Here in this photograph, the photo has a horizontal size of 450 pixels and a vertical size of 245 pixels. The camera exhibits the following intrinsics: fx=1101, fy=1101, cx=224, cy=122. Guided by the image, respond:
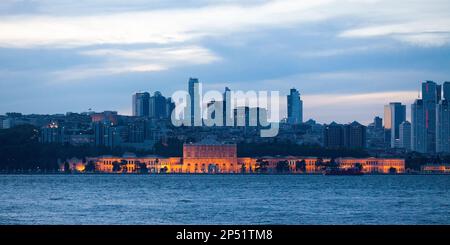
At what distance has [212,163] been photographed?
420 feet

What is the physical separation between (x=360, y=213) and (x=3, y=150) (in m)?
84.4

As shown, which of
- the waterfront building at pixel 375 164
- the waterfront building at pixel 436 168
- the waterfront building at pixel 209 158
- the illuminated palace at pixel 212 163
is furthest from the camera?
the waterfront building at pixel 436 168

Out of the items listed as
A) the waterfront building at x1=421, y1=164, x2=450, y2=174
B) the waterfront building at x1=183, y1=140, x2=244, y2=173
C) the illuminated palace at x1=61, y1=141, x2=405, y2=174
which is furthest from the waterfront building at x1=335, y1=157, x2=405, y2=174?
the waterfront building at x1=183, y1=140, x2=244, y2=173

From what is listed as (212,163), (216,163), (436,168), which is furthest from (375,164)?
(212,163)

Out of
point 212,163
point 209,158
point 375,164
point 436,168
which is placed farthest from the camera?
point 375,164

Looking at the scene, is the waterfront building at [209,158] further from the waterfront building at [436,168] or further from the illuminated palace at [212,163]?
the waterfront building at [436,168]

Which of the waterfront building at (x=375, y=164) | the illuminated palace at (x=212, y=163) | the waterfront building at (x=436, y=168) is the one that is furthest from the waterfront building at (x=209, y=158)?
the waterfront building at (x=436, y=168)

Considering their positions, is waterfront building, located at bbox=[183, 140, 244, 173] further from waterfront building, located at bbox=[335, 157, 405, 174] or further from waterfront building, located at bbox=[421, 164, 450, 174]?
waterfront building, located at bbox=[421, 164, 450, 174]

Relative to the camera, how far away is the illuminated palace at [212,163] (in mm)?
124250

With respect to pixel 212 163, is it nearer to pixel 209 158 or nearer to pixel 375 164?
pixel 209 158

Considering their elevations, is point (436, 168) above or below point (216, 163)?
below

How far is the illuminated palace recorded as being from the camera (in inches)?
4892

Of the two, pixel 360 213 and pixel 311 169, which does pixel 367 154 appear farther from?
pixel 360 213
